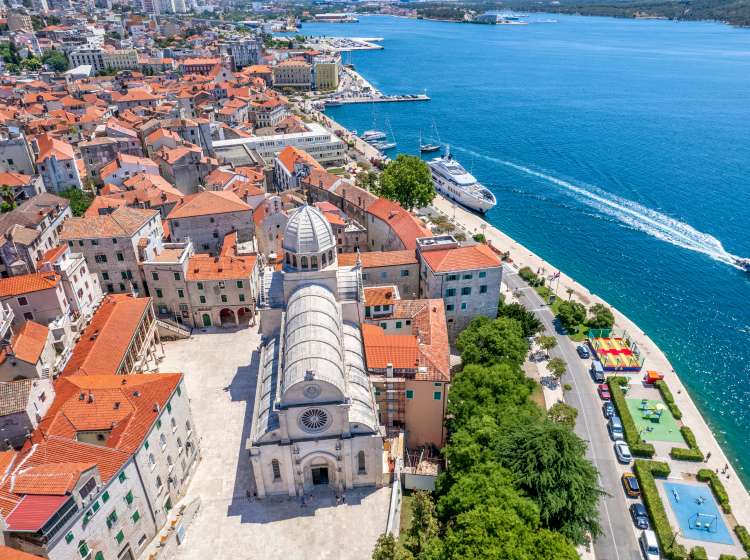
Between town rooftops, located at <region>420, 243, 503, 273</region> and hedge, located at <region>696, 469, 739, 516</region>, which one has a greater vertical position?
town rooftops, located at <region>420, 243, 503, 273</region>

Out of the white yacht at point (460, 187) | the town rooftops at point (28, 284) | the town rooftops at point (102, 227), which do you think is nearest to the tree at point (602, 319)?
the white yacht at point (460, 187)

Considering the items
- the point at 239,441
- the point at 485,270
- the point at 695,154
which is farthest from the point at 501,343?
the point at 695,154

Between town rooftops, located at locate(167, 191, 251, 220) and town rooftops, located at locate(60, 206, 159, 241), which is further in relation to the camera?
town rooftops, located at locate(167, 191, 251, 220)

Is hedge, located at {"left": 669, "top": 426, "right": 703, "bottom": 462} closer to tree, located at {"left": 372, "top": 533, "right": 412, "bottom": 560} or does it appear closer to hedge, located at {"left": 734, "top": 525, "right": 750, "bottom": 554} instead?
hedge, located at {"left": 734, "top": 525, "right": 750, "bottom": 554}

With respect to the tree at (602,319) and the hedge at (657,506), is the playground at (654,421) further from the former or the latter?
the tree at (602,319)

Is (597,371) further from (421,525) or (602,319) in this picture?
(421,525)

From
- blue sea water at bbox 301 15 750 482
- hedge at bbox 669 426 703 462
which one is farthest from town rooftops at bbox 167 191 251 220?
hedge at bbox 669 426 703 462

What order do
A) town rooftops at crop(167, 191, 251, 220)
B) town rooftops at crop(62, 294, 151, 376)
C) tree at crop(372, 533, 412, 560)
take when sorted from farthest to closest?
town rooftops at crop(167, 191, 251, 220)
town rooftops at crop(62, 294, 151, 376)
tree at crop(372, 533, 412, 560)

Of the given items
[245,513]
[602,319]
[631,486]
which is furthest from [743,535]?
[245,513]

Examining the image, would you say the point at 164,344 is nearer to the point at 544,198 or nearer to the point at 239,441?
the point at 239,441
